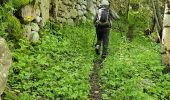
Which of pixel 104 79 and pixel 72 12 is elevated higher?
pixel 72 12

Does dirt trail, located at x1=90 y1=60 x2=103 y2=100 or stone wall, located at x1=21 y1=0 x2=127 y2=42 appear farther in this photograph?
stone wall, located at x1=21 y1=0 x2=127 y2=42

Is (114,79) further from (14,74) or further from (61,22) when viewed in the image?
(61,22)

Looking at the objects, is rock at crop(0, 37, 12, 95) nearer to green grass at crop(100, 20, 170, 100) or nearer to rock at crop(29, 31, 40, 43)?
green grass at crop(100, 20, 170, 100)

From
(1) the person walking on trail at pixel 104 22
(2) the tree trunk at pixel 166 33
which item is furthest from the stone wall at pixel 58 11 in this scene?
(2) the tree trunk at pixel 166 33

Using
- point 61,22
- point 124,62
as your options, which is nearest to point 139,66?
point 124,62

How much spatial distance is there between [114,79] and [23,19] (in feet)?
10.9

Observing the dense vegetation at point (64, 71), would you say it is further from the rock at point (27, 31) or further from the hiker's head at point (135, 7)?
the hiker's head at point (135, 7)

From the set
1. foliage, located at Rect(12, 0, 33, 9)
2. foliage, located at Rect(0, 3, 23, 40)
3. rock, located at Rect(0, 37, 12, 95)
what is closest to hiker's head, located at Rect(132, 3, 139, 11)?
foliage, located at Rect(12, 0, 33, 9)

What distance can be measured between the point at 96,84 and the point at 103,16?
3.43 metres

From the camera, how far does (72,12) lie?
54.1ft

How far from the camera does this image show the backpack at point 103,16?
11023mm

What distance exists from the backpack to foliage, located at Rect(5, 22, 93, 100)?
44.0 inches

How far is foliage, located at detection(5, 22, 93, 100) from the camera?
6.80 m

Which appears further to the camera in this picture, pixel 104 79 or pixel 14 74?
pixel 104 79
